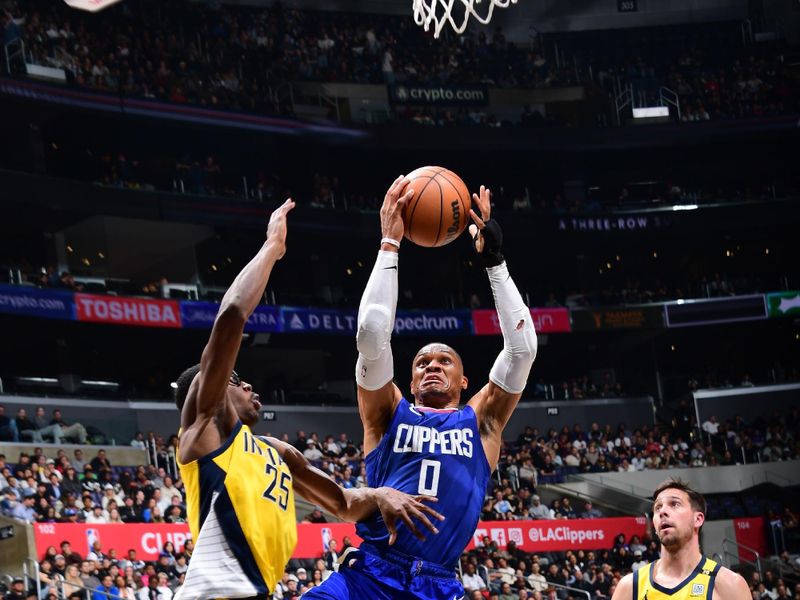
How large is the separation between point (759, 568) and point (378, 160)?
17.0 metres

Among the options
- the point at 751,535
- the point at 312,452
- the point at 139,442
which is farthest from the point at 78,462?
the point at 751,535

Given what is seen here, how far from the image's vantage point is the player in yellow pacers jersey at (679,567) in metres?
6.52

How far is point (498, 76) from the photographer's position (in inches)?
1452

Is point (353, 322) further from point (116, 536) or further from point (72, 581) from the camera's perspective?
point (72, 581)

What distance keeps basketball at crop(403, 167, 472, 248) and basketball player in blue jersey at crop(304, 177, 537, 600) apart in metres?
0.22

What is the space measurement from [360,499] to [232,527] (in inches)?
31.2

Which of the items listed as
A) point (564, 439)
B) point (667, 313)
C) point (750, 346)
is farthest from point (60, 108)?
point (750, 346)

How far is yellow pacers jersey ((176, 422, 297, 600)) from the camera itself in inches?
176

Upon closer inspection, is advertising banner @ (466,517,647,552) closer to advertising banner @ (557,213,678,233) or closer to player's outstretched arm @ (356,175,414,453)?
advertising banner @ (557,213,678,233)

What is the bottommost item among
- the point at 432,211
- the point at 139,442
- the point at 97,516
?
the point at 97,516

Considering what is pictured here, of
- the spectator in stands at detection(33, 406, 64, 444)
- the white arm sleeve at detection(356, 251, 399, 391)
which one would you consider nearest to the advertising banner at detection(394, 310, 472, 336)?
the spectator in stands at detection(33, 406, 64, 444)

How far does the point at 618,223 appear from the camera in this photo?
33.4 metres

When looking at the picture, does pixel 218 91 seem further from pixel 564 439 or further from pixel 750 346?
pixel 750 346

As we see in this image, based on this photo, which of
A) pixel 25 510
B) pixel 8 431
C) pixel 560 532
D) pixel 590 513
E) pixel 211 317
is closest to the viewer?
pixel 25 510
